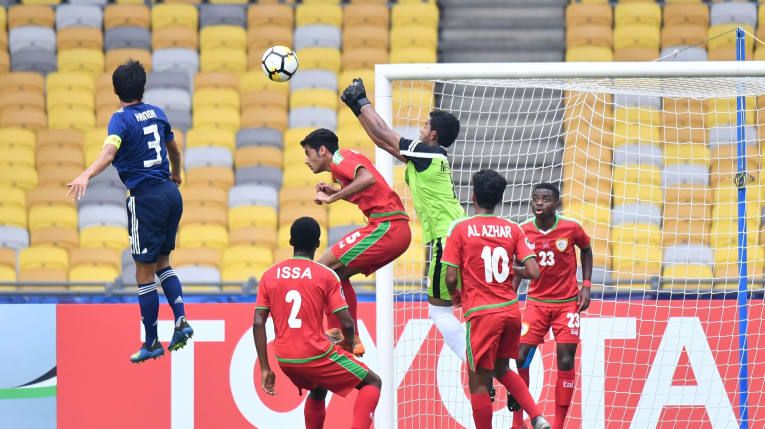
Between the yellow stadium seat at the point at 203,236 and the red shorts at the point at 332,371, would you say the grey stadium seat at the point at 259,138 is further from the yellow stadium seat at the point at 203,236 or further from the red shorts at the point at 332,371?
the red shorts at the point at 332,371

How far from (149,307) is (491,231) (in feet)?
8.36

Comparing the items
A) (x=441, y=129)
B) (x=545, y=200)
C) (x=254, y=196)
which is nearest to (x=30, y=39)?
(x=254, y=196)

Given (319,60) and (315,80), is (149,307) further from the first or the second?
(319,60)

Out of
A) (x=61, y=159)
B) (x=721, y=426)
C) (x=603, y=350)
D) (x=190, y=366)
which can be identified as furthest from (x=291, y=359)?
(x=61, y=159)

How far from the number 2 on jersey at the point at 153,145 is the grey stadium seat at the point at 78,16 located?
23.5ft

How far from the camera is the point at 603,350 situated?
1019cm

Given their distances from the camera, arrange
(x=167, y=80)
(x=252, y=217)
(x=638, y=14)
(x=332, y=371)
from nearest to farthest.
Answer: (x=332, y=371) → (x=252, y=217) → (x=167, y=80) → (x=638, y=14)

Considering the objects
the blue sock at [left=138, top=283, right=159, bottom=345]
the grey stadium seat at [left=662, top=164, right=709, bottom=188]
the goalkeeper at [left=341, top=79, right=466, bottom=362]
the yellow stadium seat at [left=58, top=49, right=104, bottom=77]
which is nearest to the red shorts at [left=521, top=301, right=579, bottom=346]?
the goalkeeper at [left=341, top=79, right=466, bottom=362]

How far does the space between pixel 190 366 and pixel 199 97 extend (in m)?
5.11

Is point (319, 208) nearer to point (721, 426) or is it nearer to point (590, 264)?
point (590, 264)

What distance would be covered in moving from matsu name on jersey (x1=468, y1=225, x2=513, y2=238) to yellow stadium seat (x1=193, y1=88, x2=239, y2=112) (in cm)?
706

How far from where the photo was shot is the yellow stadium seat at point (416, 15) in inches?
594

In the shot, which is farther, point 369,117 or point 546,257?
point 546,257

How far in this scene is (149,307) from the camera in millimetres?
8836
